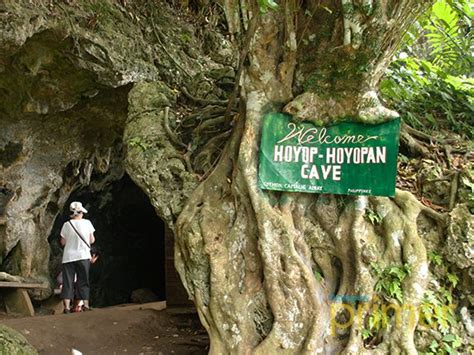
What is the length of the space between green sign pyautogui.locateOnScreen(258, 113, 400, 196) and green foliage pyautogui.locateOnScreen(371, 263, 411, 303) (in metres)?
0.57

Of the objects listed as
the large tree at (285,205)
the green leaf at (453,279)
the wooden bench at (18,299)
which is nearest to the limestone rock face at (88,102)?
the large tree at (285,205)

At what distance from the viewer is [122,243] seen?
37.5 feet

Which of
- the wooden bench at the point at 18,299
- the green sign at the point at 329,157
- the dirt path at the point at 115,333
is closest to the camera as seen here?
the green sign at the point at 329,157

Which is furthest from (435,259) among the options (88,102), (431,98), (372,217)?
(88,102)

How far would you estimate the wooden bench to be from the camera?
7.58m

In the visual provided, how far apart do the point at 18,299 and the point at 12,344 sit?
3200 millimetres

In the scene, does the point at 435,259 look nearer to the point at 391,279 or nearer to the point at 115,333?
the point at 391,279

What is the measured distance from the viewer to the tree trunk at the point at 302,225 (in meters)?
4.08

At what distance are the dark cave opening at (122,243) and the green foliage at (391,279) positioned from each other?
6820 millimetres

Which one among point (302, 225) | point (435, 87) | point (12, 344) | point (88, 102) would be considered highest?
point (88, 102)

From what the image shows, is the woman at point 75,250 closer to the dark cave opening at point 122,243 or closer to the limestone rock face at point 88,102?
the limestone rock face at point 88,102

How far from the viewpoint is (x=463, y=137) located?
5.34 meters

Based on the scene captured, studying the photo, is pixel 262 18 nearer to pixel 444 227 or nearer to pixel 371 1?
pixel 371 1

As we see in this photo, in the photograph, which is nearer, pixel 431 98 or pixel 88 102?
pixel 431 98
